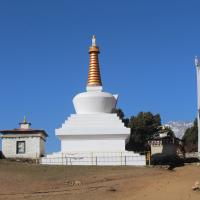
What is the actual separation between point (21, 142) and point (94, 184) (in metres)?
25.6

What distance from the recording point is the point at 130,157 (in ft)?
113

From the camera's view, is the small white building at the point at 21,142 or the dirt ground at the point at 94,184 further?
the small white building at the point at 21,142

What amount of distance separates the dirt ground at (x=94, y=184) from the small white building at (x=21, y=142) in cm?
1990

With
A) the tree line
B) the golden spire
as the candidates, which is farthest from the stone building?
the golden spire

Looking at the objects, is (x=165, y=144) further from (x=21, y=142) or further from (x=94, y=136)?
(x=94, y=136)

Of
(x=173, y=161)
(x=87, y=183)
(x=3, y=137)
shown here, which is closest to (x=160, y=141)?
(x=173, y=161)

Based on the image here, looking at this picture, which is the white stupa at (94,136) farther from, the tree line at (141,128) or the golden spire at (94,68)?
the tree line at (141,128)

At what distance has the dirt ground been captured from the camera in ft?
67.4

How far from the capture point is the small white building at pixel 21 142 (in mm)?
47156

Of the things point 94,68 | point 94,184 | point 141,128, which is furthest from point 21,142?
point 94,184

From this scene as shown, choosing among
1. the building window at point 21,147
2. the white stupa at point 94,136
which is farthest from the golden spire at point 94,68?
the building window at point 21,147

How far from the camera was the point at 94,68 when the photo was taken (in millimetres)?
41531

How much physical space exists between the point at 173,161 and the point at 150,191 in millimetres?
19293

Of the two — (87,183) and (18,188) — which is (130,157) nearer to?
(87,183)
